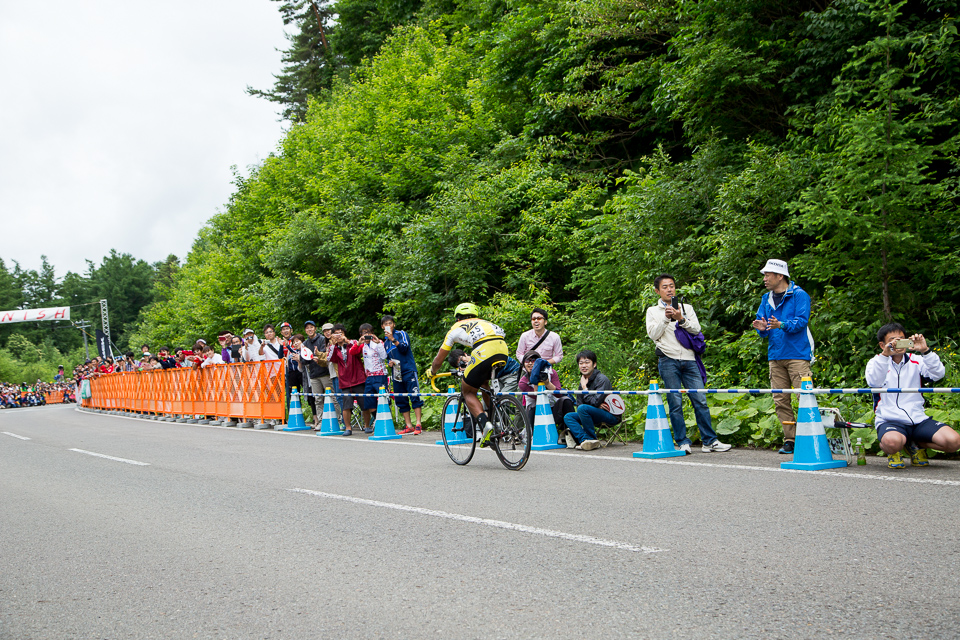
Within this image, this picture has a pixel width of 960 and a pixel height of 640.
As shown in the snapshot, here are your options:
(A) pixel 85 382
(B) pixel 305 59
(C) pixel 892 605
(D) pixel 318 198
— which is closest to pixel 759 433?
(C) pixel 892 605

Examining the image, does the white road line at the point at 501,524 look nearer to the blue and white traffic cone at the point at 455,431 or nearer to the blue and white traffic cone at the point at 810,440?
the blue and white traffic cone at the point at 455,431

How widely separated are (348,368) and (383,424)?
202 centimetres

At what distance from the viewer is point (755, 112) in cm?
1611

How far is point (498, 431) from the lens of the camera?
8.74m

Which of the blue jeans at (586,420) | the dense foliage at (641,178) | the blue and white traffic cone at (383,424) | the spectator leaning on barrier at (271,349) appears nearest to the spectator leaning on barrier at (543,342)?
the blue jeans at (586,420)

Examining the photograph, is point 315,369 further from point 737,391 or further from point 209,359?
point 737,391

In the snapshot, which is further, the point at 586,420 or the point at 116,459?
the point at 116,459

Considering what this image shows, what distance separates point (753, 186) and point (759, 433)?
19.0 ft

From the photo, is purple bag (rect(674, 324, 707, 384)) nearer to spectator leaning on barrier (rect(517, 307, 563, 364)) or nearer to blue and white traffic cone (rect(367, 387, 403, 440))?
spectator leaning on barrier (rect(517, 307, 563, 364))

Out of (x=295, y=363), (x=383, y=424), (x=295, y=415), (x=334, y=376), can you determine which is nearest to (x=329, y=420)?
(x=334, y=376)

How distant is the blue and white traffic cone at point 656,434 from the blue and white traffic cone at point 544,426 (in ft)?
5.95

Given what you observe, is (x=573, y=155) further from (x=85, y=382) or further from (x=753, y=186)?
(x=85, y=382)

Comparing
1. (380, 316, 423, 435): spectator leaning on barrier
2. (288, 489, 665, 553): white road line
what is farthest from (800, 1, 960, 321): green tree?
(288, 489, 665, 553): white road line

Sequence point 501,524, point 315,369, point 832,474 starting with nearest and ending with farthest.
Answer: point 501,524
point 832,474
point 315,369
